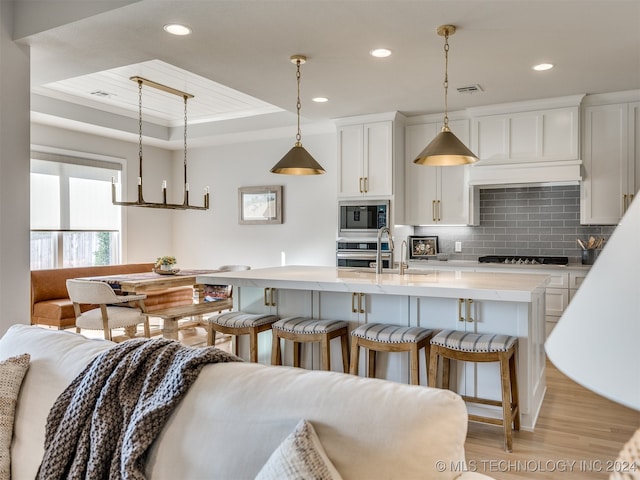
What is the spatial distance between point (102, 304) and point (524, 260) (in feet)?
13.6

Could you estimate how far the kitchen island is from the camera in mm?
2889

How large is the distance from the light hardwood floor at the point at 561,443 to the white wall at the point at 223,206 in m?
3.62

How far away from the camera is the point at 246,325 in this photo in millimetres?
3344

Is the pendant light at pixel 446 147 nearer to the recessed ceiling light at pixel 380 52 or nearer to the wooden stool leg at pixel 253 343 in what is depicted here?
the recessed ceiling light at pixel 380 52

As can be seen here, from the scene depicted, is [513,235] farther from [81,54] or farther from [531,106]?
[81,54]

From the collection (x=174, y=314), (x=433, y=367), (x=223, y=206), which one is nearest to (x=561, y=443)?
(x=433, y=367)

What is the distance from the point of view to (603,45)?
3.47m

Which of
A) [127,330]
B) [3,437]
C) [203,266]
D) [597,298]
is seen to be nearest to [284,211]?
Result: [203,266]

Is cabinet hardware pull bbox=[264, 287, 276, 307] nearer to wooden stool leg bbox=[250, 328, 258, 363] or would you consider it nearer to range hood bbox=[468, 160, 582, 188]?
wooden stool leg bbox=[250, 328, 258, 363]

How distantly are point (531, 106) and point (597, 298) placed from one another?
4.91 metres

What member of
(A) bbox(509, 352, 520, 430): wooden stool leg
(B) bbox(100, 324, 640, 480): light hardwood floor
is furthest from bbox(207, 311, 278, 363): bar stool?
(A) bbox(509, 352, 520, 430): wooden stool leg

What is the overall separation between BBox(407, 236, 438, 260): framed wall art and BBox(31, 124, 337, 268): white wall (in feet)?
3.55

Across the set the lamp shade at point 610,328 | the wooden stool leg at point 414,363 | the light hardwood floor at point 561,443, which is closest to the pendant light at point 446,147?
the wooden stool leg at point 414,363

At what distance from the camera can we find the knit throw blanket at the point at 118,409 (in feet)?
4.22
